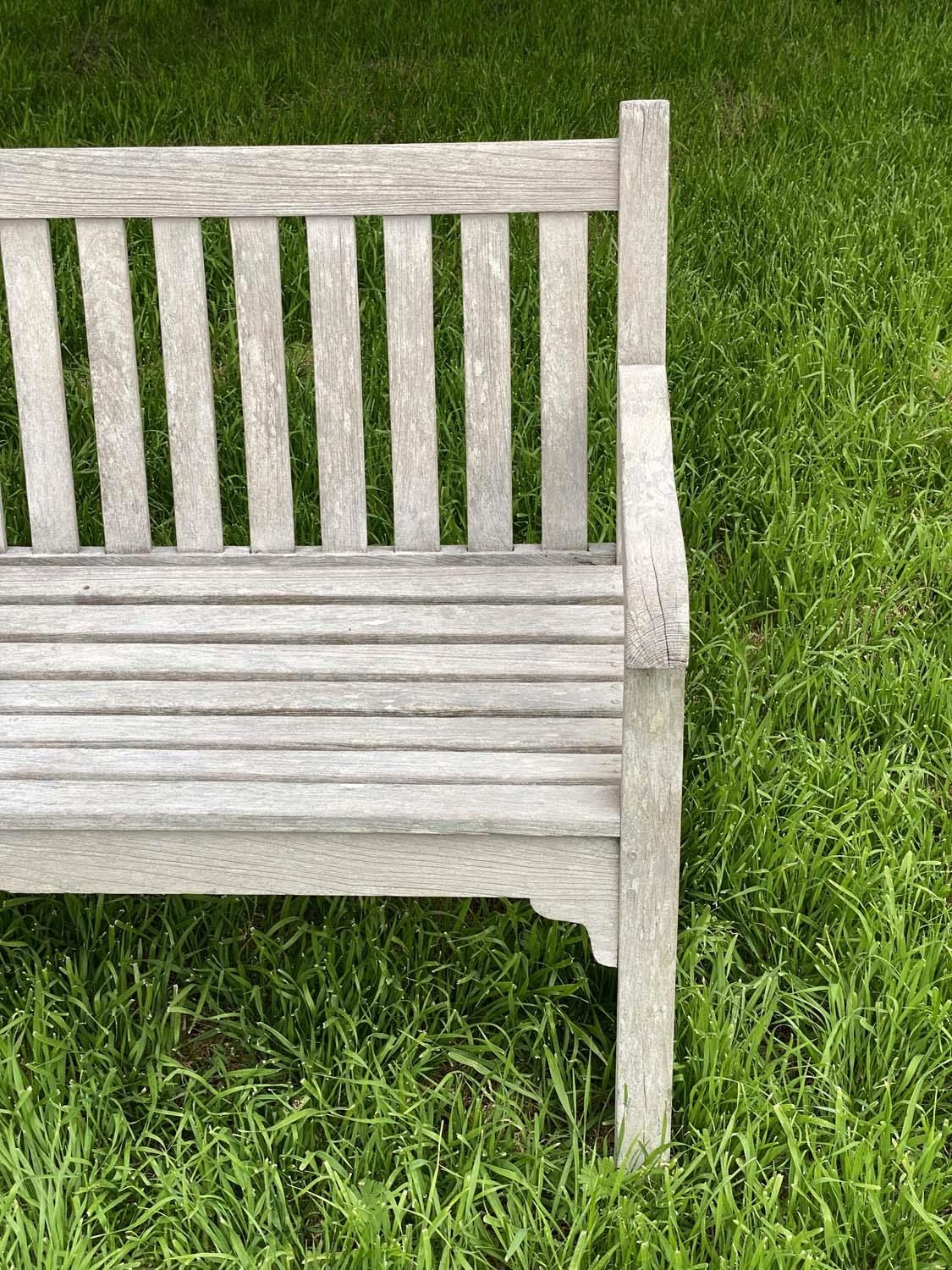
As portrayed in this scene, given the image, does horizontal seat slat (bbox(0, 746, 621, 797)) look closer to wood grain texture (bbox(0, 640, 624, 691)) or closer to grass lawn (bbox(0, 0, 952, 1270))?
wood grain texture (bbox(0, 640, 624, 691))

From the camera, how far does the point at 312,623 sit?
7.06ft

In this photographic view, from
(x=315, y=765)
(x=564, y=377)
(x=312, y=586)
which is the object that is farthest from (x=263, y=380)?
(x=315, y=765)

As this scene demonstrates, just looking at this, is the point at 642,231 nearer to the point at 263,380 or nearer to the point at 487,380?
the point at 487,380

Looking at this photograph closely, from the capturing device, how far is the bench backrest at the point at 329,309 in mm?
2184

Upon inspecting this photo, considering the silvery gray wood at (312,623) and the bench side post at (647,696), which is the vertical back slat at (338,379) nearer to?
the silvery gray wood at (312,623)

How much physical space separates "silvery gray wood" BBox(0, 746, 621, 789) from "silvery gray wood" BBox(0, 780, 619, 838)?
2cm

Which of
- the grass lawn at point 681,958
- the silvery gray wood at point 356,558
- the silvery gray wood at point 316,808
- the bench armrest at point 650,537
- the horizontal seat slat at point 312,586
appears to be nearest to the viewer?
the bench armrest at point 650,537

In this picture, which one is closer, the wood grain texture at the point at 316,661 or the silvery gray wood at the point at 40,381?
the wood grain texture at the point at 316,661

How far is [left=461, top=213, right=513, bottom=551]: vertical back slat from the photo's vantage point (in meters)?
2.22

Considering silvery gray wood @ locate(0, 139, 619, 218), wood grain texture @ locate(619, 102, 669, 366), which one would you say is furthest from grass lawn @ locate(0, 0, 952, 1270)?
silvery gray wood @ locate(0, 139, 619, 218)

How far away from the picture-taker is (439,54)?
5.34m

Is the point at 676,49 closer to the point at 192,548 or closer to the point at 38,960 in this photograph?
the point at 192,548

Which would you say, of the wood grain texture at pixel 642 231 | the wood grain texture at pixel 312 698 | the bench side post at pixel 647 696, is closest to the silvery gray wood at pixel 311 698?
the wood grain texture at pixel 312 698

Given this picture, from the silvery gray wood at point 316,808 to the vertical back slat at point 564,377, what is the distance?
73cm
